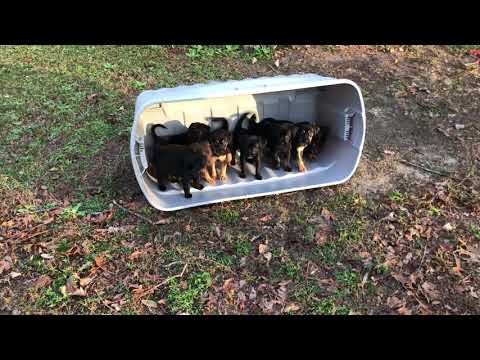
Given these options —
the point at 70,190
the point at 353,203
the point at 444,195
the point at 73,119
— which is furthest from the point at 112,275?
the point at 444,195

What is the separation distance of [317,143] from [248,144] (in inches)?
39.5

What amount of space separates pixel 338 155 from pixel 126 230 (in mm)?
2778

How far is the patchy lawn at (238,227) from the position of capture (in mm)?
4297

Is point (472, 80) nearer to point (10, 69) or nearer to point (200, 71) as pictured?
point (200, 71)

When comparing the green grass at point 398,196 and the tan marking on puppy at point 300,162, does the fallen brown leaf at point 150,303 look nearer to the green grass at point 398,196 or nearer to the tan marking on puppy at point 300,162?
the tan marking on puppy at point 300,162

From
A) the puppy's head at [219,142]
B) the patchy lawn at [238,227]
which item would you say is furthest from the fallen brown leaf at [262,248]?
the puppy's head at [219,142]

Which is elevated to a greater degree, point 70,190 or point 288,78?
point 288,78

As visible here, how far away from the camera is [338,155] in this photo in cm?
580

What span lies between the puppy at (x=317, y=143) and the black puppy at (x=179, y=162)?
148cm

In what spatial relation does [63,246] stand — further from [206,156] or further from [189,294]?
[206,156]

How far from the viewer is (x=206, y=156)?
209 inches

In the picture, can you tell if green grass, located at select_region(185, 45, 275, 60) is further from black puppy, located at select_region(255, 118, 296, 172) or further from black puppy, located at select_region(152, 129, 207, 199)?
black puppy, located at select_region(152, 129, 207, 199)

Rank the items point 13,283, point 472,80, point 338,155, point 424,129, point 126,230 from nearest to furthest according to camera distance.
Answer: point 13,283 < point 126,230 < point 338,155 < point 424,129 < point 472,80

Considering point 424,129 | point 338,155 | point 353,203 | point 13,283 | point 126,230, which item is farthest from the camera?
point 424,129
